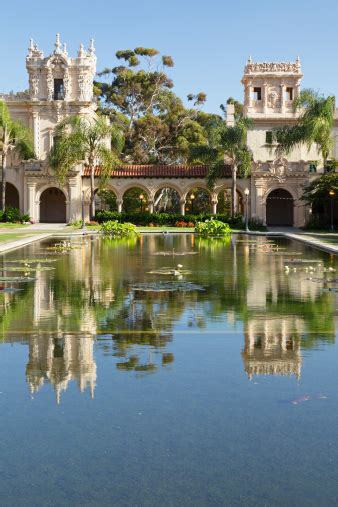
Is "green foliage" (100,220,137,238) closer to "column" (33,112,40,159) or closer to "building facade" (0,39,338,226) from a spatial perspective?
"building facade" (0,39,338,226)

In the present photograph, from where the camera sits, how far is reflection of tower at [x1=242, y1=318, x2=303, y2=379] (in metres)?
7.54

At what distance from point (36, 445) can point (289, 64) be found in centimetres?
5678

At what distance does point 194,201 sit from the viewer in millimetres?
73500

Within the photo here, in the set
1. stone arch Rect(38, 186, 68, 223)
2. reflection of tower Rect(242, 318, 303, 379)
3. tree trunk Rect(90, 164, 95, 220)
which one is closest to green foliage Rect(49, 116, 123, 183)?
tree trunk Rect(90, 164, 95, 220)

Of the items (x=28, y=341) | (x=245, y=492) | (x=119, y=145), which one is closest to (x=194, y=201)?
(x=119, y=145)

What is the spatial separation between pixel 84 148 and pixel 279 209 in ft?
55.5

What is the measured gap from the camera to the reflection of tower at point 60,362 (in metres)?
6.97

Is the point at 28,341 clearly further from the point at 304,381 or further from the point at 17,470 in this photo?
the point at 17,470

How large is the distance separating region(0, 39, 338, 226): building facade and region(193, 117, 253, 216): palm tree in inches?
71.0

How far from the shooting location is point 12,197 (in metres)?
63.6

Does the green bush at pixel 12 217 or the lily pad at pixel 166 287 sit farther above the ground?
the green bush at pixel 12 217

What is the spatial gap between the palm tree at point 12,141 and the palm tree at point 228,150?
13184mm

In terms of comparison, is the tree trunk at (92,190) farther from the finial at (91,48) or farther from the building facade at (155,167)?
the finial at (91,48)

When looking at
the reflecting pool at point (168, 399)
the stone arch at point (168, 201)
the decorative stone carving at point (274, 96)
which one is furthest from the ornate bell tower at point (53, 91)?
the reflecting pool at point (168, 399)
